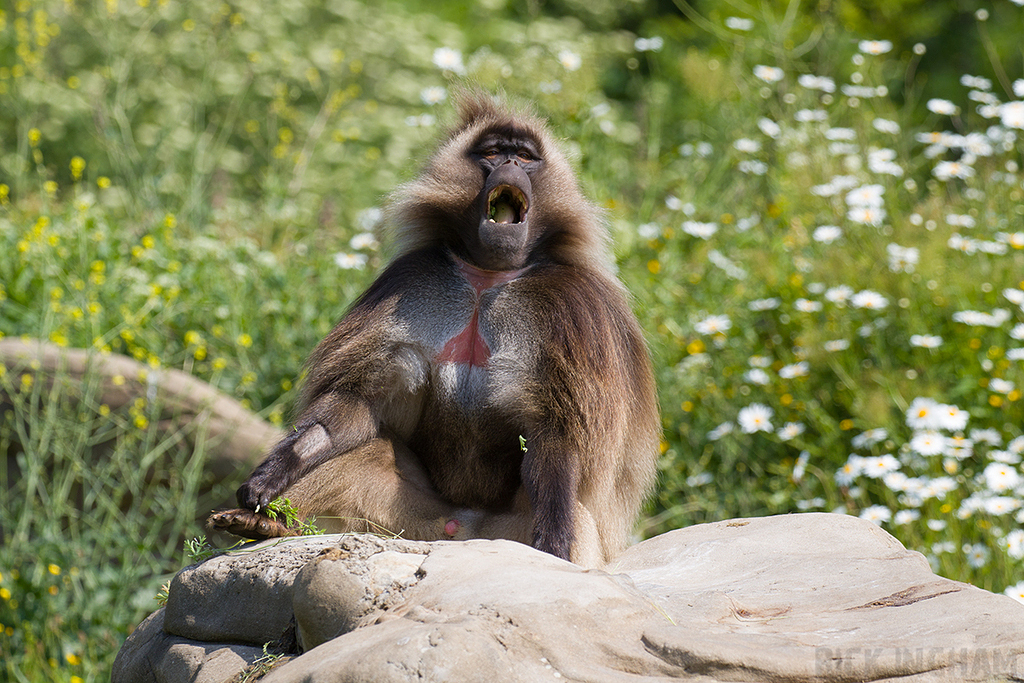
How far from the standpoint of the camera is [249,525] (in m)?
3.40

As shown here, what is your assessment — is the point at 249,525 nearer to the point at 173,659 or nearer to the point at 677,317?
the point at 173,659

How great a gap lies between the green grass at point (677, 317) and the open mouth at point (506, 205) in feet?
A: 2.34

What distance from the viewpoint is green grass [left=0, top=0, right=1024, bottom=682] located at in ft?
16.2

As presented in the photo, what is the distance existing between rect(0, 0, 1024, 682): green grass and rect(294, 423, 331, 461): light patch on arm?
1.00 metres

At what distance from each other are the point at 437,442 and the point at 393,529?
0.37m

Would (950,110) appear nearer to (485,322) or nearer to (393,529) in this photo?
(485,322)

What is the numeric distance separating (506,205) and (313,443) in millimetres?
1127

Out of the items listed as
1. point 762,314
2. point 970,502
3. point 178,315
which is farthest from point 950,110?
point 178,315

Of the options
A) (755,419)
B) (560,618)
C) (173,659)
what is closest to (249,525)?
(173,659)

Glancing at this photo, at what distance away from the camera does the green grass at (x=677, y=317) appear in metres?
4.93

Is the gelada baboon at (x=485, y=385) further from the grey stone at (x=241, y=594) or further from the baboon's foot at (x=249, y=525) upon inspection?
the grey stone at (x=241, y=594)

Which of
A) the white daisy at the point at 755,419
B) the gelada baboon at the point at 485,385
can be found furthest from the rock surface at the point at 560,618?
the white daisy at the point at 755,419

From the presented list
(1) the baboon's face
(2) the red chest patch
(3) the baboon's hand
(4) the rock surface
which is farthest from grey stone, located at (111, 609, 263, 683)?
(1) the baboon's face

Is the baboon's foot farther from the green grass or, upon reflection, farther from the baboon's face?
the green grass
